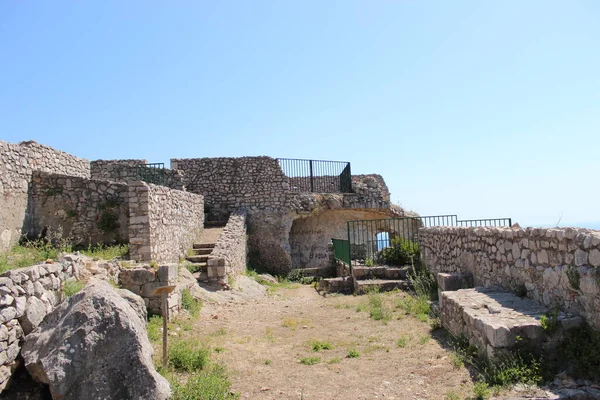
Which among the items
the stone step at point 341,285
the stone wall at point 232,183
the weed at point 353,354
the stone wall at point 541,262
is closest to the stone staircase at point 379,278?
the stone step at point 341,285

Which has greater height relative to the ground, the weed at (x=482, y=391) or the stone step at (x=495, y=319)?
the stone step at (x=495, y=319)

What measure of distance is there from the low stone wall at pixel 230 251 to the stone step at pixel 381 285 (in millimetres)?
3914

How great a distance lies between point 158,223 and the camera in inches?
456

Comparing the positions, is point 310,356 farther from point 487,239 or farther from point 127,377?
point 487,239

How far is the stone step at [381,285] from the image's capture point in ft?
39.1

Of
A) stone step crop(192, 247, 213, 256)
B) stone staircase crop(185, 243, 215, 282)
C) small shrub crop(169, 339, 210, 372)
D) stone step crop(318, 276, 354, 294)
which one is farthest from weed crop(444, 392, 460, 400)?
stone step crop(192, 247, 213, 256)

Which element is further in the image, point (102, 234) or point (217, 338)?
point (102, 234)

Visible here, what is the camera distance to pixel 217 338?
7.83 m

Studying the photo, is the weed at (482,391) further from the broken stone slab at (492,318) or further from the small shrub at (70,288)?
the small shrub at (70,288)

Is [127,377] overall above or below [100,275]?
below

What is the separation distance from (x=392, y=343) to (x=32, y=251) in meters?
7.29

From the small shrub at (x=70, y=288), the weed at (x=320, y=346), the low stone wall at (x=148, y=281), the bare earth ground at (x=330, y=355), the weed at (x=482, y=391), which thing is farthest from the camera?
the low stone wall at (x=148, y=281)

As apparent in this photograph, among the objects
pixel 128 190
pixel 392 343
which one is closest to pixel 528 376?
pixel 392 343

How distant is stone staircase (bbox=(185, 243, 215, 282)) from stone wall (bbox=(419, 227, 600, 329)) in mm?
7074
